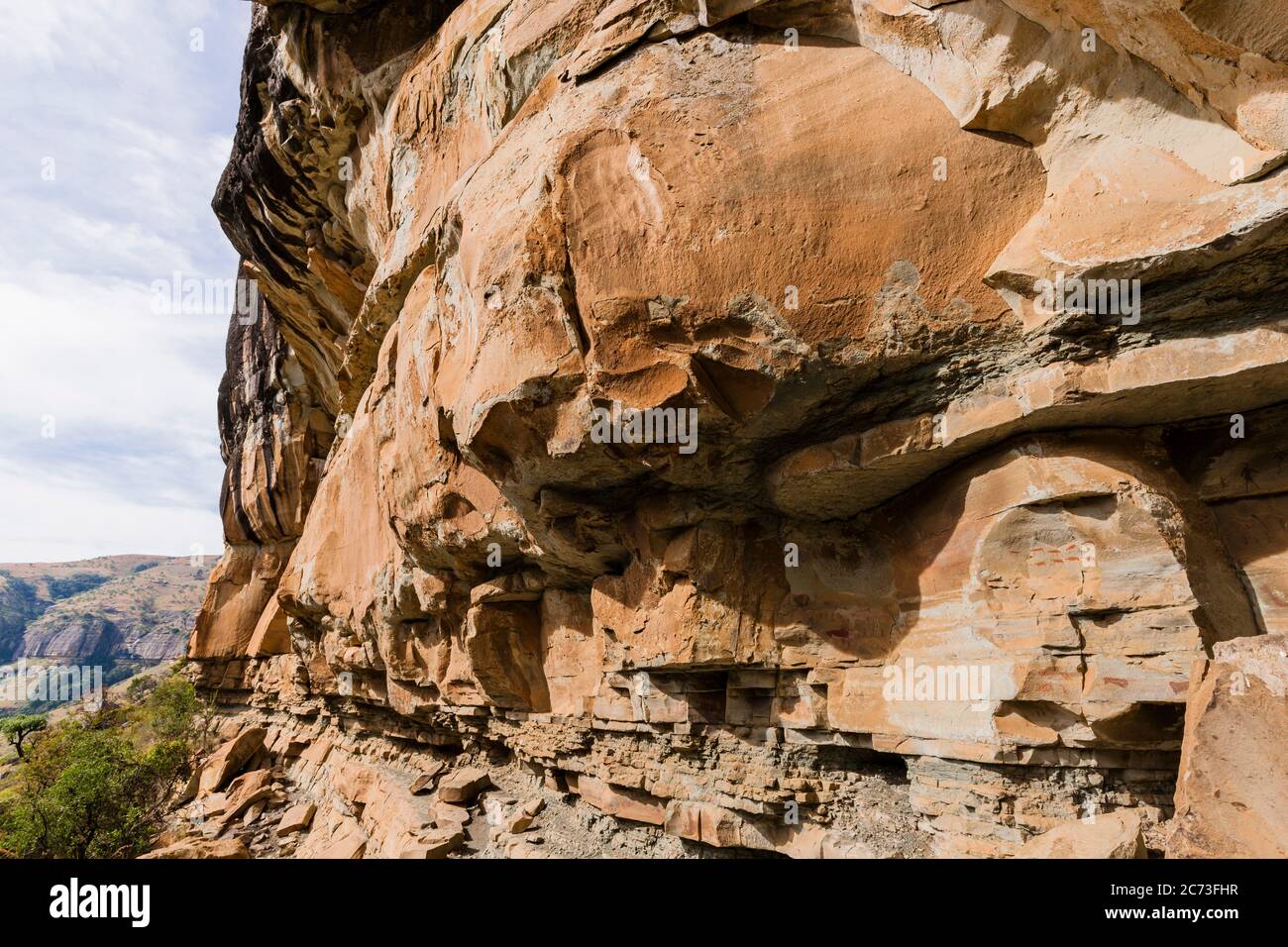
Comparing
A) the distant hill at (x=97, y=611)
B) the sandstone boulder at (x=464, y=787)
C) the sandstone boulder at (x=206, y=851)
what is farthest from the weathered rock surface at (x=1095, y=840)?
the distant hill at (x=97, y=611)

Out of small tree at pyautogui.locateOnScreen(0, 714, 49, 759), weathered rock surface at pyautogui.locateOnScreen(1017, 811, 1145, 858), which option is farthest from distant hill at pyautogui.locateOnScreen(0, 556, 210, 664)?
weathered rock surface at pyautogui.locateOnScreen(1017, 811, 1145, 858)

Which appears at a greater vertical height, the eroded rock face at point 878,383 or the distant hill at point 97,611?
the eroded rock face at point 878,383

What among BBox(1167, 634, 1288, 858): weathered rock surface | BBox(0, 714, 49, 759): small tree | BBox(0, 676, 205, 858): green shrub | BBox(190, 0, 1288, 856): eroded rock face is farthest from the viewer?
BBox(0, 714, 49, 759): small tree

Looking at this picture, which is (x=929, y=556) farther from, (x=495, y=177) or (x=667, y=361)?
(x=495, y=177)

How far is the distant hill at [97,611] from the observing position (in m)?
86.9

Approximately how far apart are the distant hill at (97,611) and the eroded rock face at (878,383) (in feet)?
258

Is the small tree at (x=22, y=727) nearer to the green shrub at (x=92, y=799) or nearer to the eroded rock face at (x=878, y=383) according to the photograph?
the green shrub at (x=92, y=799)

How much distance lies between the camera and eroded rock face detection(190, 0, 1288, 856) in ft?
12.1

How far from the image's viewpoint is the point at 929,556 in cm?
478

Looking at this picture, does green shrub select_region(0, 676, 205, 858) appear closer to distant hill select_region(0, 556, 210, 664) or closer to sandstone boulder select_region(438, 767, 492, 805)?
sandstone boulder select_region(438, 767, 492, 805)

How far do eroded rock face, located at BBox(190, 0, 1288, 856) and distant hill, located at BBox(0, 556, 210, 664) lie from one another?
7864 cm

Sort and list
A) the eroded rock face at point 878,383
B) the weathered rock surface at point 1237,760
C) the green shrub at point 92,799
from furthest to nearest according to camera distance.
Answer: the green shrub at point 92,799
the eroded rock face at point 878,383
the weathered rock surface at point 1237,760

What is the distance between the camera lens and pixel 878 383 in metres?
4.58
